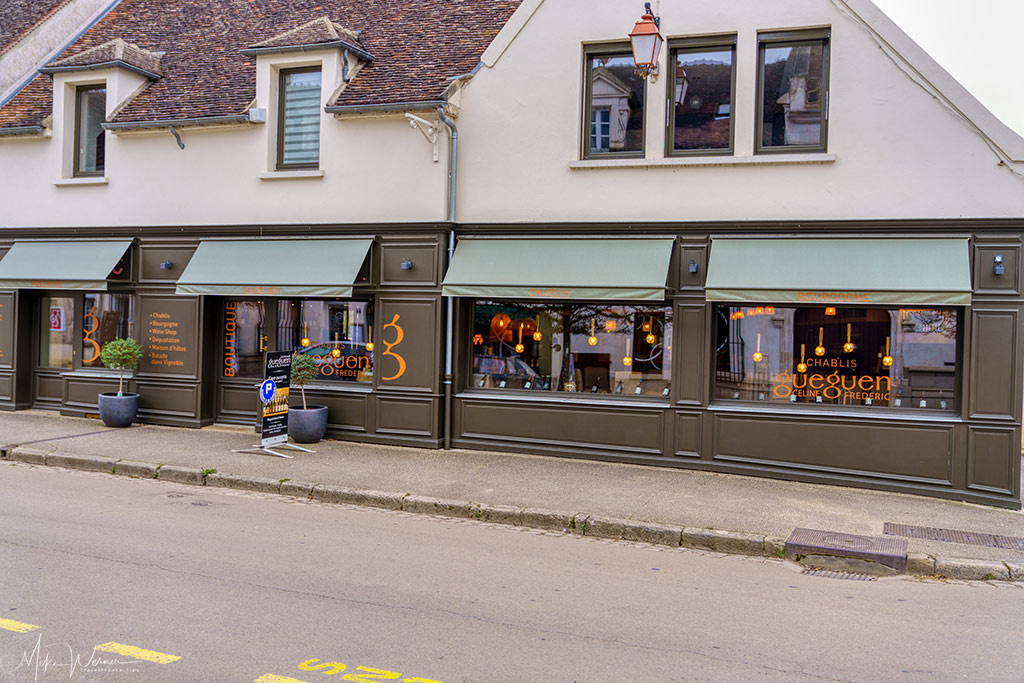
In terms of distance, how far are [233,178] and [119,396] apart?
12.9 feet

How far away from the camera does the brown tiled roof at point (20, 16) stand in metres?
17.1

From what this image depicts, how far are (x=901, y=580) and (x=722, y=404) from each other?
4.16 meters

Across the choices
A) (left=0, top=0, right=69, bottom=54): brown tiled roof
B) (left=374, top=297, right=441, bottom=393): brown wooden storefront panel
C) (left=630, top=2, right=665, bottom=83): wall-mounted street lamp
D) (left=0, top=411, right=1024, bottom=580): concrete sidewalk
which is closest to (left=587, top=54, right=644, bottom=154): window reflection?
A: (left=630, top=2, right=665, bottom=83): wall-mounted street lamp

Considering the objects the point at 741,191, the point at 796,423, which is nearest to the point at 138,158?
the point at 741,191

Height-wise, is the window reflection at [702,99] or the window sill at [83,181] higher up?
the window reflection at [702,99]

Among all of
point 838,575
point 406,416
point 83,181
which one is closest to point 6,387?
point 83,181

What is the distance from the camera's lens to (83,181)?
14570 mm

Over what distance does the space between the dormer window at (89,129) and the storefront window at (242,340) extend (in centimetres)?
370

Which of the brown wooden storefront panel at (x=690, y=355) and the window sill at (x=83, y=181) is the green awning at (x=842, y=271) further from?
the window sill at (x=83, y=181)

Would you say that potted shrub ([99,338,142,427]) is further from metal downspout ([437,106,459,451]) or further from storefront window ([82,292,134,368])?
metal downspout ([437,106,459,451])

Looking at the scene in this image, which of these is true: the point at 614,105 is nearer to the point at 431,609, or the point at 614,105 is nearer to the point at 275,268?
the point at 275,268

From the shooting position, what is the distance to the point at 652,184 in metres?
11.6

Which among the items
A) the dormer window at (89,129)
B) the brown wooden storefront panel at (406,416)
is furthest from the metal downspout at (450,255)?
the dormer window at (89,129)

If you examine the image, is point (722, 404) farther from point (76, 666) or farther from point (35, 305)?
point (35, 305)
